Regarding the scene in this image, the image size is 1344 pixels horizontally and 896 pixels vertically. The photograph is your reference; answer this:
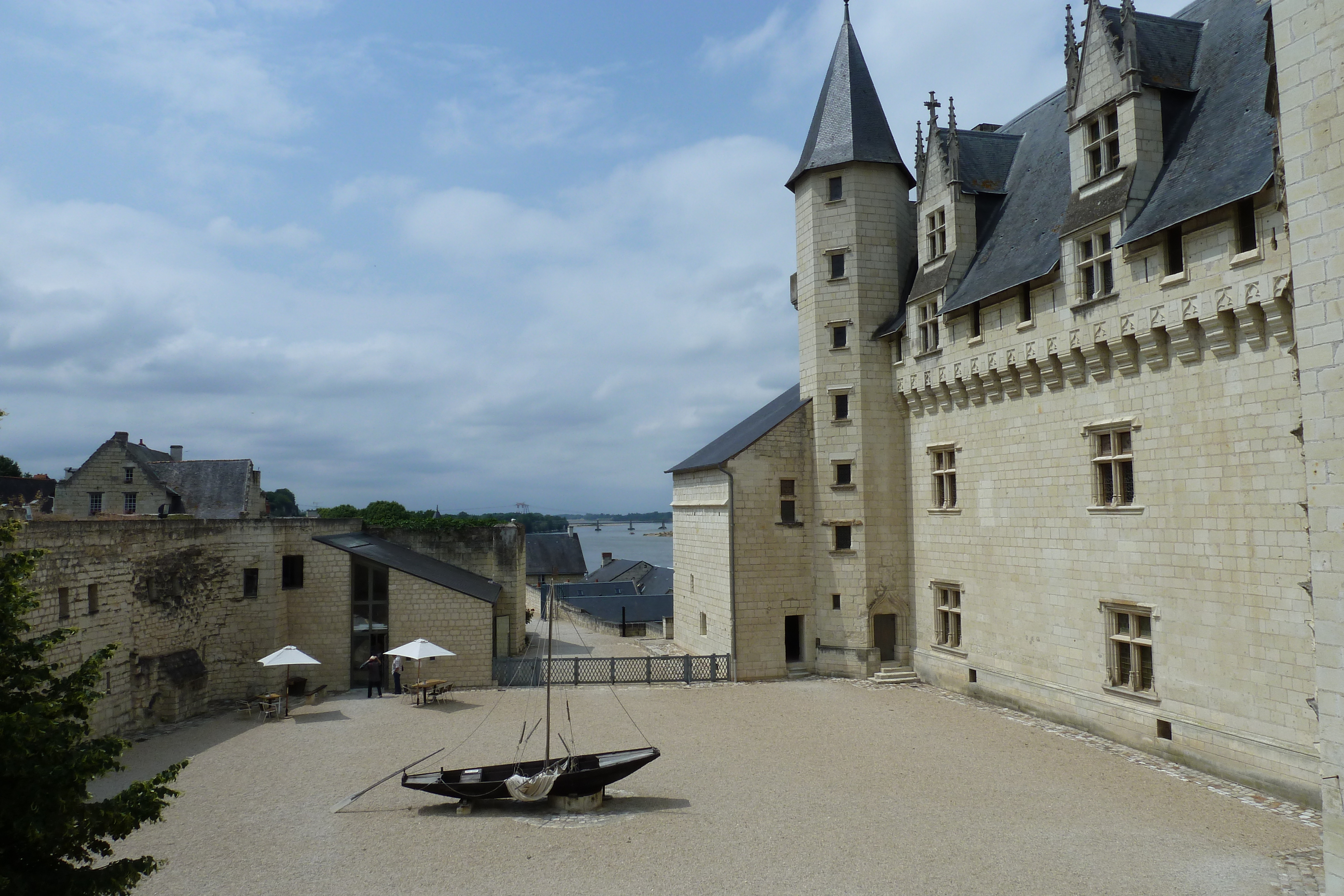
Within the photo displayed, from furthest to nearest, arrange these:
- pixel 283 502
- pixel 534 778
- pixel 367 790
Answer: pixel 283 502, pixel 367 790, pixel 534 778

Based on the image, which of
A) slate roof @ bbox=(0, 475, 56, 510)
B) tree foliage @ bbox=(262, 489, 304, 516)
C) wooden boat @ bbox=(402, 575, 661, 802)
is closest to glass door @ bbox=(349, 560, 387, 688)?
wooden boat @ bbox=(402, 575, 661, 802)

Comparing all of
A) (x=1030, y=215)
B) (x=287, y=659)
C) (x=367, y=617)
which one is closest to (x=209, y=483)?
(x=367, y=617)

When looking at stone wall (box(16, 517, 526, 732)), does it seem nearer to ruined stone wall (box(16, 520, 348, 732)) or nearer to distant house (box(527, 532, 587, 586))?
ruined stone wall (box(16, 520, 348, 732))

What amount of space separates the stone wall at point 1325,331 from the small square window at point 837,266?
1544cm

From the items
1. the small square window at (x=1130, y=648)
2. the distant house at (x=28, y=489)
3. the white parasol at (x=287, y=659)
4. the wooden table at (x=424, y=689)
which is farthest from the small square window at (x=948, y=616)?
the distant house at (x=28, y=489)

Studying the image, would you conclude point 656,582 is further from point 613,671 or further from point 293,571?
point 293,571

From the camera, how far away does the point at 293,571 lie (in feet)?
74.0

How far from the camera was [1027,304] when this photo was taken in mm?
18531

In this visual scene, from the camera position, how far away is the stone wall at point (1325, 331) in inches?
320

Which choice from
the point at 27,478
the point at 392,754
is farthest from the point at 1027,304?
the point at 27,478

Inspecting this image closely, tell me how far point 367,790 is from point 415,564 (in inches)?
449

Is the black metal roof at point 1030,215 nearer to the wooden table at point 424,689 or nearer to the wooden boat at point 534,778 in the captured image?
the wooden boat at point 534,778

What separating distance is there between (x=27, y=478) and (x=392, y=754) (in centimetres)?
6330

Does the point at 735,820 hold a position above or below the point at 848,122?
below
